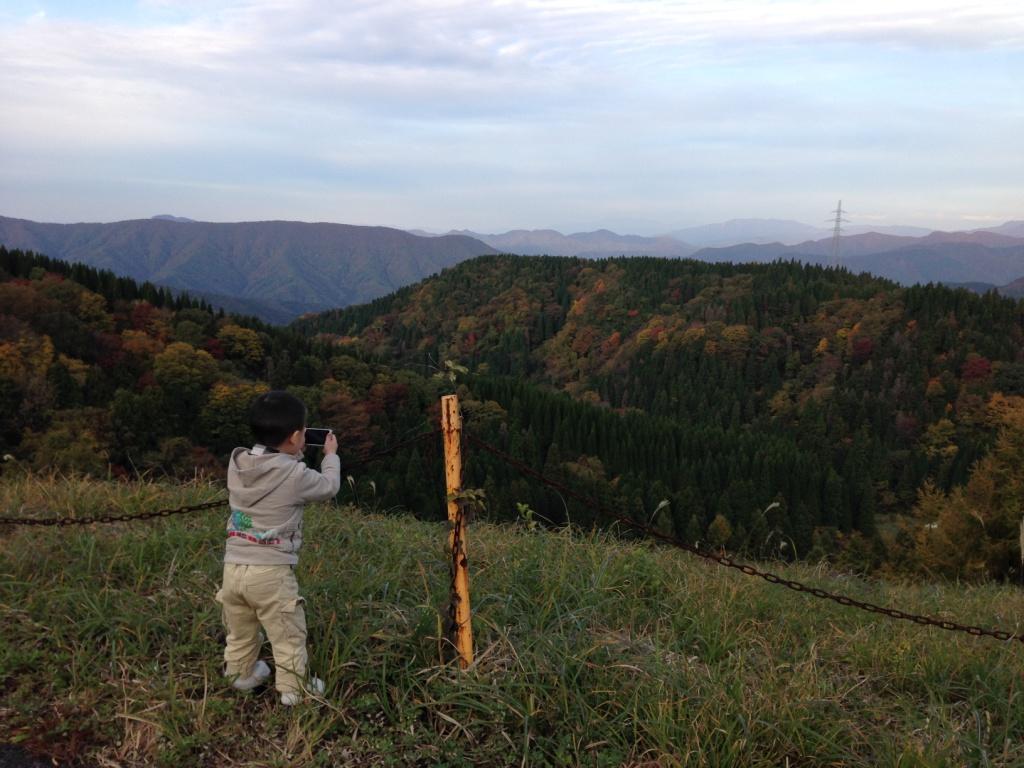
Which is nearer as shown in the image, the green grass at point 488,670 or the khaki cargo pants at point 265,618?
the green grass at point 488,670

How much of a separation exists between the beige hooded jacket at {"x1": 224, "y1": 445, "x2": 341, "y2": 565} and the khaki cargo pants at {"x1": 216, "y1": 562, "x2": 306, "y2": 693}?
8 centimetres

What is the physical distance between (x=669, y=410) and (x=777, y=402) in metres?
21.9

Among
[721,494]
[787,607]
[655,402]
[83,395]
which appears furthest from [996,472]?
[655,402]

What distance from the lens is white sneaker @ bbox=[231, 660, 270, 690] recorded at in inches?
163

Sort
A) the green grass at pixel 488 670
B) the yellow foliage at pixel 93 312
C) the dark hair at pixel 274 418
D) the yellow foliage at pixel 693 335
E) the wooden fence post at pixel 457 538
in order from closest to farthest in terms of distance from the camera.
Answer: the green grass at pixel 488 670
the dark hair at pixel 274 418
the wooden fence post at pixel 457 538
the yellow foliage at pixel 93 312
the yellow foliage at pixel 693 335

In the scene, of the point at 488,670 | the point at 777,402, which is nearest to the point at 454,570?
the point at 488,670

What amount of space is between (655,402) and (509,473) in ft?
257

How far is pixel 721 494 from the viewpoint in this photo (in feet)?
256

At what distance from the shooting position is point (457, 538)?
4211mm

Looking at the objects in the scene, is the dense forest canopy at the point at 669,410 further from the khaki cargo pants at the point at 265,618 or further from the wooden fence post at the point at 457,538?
the khaki cargo pants at the point at 265,618

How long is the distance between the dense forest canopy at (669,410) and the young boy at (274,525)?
81 centimetres

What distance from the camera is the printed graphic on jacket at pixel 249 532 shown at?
389 cm

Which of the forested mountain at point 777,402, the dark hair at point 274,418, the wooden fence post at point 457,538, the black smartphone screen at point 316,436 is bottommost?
the forested mountain at point 777,402

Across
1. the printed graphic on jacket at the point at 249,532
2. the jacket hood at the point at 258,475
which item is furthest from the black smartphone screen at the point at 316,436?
the printed graphic on jacket at the point at 249,532
